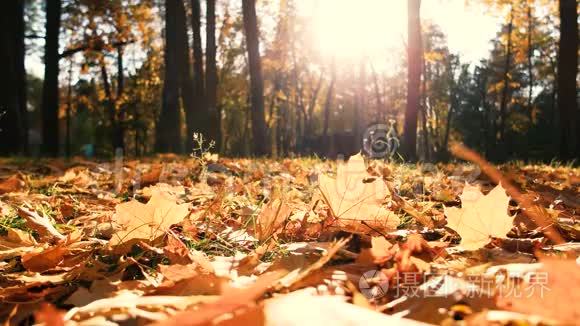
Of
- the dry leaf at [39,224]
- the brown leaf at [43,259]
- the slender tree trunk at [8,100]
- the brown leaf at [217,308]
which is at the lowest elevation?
the brown leaf at [43,259]

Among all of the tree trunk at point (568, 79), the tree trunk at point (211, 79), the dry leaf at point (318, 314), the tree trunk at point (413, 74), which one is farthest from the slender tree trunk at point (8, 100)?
the tree trunk at point (568, 79)

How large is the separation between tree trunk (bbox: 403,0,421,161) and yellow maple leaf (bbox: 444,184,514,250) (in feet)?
27.4

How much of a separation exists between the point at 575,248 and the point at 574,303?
0.79 m

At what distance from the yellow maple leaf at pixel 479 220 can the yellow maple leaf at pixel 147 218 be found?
0.73 meters

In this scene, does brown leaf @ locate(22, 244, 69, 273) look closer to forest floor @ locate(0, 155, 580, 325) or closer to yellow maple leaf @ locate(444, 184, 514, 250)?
forest floor @ locate(0, 155, 580, 325)

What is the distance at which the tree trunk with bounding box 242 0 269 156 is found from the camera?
1162 cm

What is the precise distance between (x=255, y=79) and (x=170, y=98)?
2303 millimetres

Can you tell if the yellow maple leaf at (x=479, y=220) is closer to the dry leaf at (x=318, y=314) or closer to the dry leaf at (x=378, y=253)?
the dry leaf at (x=378, y=253)

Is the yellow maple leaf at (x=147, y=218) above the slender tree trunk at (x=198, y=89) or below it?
below

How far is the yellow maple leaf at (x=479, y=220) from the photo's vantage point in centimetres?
120

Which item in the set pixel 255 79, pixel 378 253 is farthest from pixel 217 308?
pixel 255 79

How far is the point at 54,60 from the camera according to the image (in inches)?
505

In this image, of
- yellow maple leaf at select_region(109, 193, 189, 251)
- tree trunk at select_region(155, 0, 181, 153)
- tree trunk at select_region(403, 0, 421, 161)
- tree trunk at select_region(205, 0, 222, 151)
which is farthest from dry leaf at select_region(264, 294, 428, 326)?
tree trunk at select_region(205, 0, 222, 151)

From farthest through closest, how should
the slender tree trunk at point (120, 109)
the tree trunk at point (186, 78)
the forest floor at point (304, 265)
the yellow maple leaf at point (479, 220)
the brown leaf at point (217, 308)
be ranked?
the slender tree trunk at point (120, 109), the tree trunk at point (186, 78), the yellow maple leaf at point (479, 220), the forest floor at point (304, 265), the brown leaf at point (217, 308)
